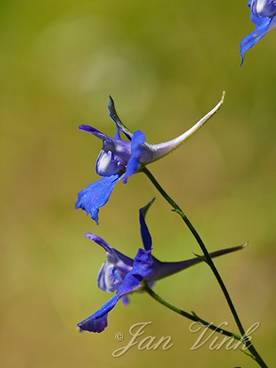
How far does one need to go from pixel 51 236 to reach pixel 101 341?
627 mm

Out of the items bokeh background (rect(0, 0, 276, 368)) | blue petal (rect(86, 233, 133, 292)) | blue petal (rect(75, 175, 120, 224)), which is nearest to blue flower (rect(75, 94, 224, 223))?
blue petal (rect(75, 175, 120, 224))

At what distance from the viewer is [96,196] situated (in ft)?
4.91

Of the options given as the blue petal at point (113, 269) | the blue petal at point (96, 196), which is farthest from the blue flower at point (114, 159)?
the blue petal at point (113, 269)

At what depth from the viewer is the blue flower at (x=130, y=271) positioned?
1.48 metres

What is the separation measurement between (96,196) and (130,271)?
138 mm

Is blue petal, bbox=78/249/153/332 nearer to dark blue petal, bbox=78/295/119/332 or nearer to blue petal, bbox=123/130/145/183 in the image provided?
dark blue petal, bbox=78/295/119/332

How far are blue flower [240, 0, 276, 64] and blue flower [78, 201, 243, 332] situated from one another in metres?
0.28

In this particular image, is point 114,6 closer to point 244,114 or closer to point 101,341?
point 244,114

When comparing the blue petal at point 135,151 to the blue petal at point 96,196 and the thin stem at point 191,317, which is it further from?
the thin stem at point 191,317

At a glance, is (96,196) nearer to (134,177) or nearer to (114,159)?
(114,159)

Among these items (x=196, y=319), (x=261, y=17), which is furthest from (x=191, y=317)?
(x=261, y=17)

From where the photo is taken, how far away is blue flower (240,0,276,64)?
1503 millimetres

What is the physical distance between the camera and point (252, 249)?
3826mm

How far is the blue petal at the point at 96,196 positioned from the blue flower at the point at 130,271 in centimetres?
6
